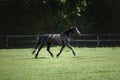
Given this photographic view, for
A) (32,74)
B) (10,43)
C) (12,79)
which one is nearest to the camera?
(12,79)

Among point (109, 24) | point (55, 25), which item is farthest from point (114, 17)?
point (55, 25)

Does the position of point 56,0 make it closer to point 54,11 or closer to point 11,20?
point 54,11

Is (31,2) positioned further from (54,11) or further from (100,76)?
(100,76)

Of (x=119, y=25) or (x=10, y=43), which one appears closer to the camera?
(x=10, y=43)

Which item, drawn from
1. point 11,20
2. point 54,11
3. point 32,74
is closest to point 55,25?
point 54,11

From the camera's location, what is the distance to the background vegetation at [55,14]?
51.1m

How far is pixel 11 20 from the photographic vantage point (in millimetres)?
51500

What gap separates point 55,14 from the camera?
5078 centimetres

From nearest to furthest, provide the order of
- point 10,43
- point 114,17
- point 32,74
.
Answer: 1. point 32,74
2. point 10,43
3. point 114,17

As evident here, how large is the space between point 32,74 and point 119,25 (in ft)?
114

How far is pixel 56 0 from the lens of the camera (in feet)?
167

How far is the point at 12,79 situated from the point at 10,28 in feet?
116

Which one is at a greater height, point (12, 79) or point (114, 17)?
point (12, 79)

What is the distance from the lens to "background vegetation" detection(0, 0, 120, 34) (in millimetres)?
51062
